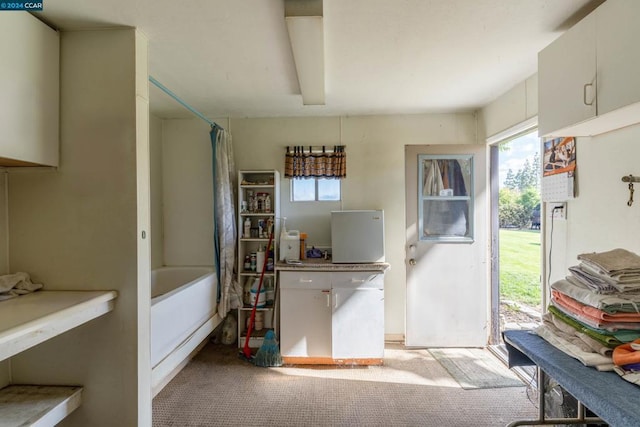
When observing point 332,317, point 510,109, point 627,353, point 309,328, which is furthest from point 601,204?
point 309,328

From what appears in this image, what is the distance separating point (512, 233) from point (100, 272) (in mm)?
3697

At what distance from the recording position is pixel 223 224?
2.65 metres

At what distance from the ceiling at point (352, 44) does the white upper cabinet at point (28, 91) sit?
0.50 ft

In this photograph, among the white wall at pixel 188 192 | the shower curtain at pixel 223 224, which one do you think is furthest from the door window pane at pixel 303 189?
the white wall at pixel 188 192

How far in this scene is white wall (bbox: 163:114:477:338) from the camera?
9.72ft

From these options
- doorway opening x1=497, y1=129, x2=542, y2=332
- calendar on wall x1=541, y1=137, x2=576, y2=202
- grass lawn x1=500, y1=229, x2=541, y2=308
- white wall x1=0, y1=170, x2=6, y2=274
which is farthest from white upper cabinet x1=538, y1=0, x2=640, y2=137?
white wall x1=0, y1=170, x2=6, y2=274

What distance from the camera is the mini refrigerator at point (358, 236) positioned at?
260 centimetres

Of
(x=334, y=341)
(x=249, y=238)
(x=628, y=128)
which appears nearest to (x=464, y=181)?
(x=628, y=128)

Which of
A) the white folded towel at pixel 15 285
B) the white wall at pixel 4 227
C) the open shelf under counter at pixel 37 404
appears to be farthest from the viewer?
the white wall at pixel 4 227

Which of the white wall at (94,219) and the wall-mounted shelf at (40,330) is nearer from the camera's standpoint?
the wall-mounted shelf at (40,330)

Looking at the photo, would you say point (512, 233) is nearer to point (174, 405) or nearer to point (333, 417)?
point (333, 417)

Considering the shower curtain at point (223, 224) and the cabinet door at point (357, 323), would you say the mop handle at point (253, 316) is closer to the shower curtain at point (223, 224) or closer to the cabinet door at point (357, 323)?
the shower curtain at point (223, 224)

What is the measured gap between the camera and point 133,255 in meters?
1.51

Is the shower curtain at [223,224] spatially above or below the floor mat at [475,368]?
above
